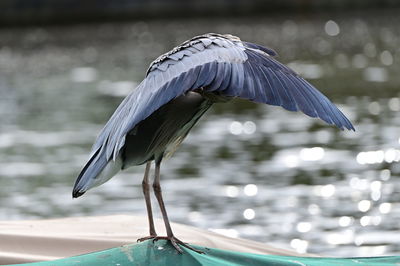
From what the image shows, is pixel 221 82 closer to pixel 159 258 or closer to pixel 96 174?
pixel 96 174

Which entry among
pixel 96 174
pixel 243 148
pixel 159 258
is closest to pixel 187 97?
pixel 96 174

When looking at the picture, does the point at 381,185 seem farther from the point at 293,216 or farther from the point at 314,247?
the point at 314,247

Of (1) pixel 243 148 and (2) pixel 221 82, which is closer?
(2) pixel 221 82

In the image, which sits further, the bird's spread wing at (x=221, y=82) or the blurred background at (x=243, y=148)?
the blurred background at (x=243, y=148)

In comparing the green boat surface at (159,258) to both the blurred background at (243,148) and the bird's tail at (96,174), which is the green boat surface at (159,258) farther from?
the blurred background at (243,148)

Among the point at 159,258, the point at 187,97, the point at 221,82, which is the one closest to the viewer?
the point at 221,82

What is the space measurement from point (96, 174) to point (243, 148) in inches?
307

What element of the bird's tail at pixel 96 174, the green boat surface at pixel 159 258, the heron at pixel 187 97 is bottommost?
the green boat surface at pixel 159 258

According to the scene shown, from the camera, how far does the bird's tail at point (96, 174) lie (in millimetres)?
3449

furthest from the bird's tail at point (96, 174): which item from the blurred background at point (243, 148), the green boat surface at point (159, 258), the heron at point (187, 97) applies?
the blurred background at point (243, 148)

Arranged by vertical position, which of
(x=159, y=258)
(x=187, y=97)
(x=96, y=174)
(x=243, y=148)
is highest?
(x=243, y=148)

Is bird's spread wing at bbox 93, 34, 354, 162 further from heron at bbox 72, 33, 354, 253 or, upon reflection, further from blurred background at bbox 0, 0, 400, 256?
blurred background at bbox 0, 0, 400, 256

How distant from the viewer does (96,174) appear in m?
3.46

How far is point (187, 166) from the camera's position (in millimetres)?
10383
